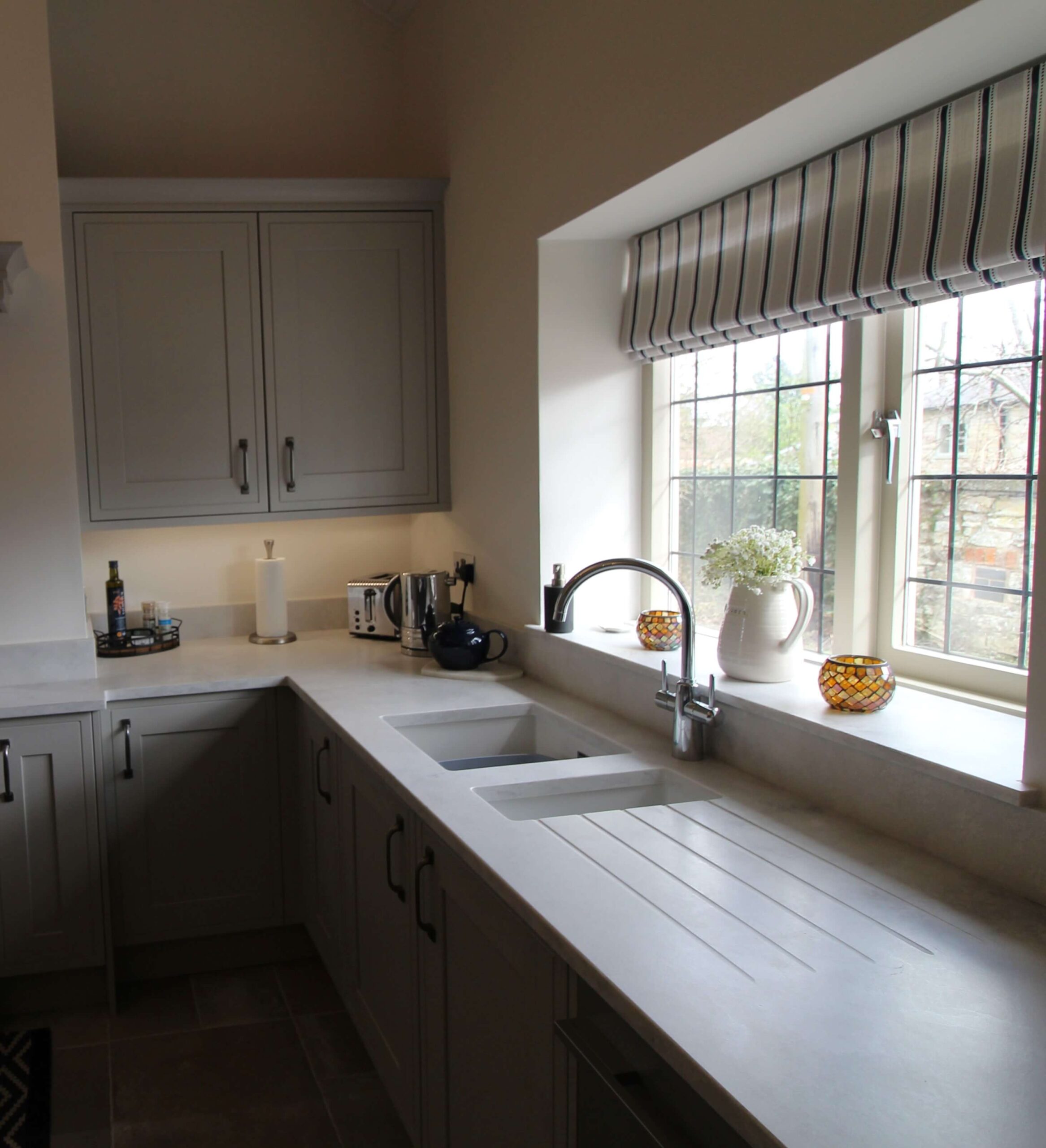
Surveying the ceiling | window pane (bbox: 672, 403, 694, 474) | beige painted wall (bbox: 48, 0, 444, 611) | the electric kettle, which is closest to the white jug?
window pane (bbox: 672, 403, 694, 474)

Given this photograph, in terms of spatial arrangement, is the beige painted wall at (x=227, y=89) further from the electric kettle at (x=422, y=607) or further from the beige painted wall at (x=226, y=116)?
the electric kettle at (x=422, y=607)

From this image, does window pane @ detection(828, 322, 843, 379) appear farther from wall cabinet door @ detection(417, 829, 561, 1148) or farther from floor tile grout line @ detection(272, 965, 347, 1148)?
floor tile grout line @ detection(272, 965, 347, 1148)

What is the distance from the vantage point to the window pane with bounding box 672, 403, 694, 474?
2742mm

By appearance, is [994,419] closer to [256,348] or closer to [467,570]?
[467,570]

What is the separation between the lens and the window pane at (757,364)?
2.40 m

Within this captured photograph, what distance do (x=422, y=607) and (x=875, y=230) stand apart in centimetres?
178

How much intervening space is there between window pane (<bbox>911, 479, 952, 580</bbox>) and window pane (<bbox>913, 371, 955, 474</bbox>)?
31mm

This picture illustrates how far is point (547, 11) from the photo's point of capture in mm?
2562

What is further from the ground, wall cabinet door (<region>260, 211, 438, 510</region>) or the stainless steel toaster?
wall cabinet door (<region>260, 211, 438, 510</region>)

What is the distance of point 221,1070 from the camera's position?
103 inches

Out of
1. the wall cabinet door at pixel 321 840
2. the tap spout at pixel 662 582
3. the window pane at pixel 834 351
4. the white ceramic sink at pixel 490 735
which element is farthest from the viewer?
the wall cabinet door at pixel 321 840

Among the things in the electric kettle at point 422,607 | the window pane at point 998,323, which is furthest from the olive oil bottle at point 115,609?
the window pane at point 998,323

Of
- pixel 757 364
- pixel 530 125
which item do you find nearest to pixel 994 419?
pixel 757 364

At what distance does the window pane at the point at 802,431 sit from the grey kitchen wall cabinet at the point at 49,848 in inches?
74.0
